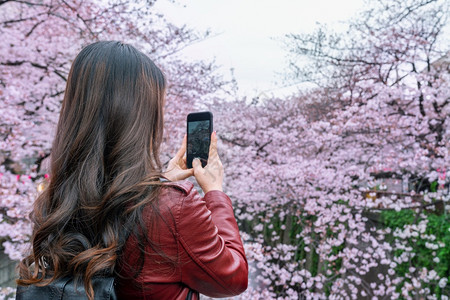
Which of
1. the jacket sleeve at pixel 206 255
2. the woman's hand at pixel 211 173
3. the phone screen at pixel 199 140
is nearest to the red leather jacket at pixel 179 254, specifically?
the jacket sleeve at pixel 206 255

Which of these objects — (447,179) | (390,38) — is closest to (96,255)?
(447,179)

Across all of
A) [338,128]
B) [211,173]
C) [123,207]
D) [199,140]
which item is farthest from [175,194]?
[338,128]

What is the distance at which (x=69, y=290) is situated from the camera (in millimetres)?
833

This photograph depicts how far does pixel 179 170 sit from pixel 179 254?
0.48 m

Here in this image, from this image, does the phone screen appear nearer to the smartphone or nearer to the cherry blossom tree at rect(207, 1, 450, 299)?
the smartphone

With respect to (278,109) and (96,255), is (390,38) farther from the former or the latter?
(96,255)

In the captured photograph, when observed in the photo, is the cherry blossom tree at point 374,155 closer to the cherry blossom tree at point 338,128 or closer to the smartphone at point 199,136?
the cherry blossom tree at point 338,128

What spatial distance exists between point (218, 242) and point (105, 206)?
293mm

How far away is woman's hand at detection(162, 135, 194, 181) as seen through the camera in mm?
1231

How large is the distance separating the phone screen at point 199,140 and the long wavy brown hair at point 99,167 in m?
0.22

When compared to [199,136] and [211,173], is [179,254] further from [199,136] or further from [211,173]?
[199,136]

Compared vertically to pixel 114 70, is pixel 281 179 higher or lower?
lower

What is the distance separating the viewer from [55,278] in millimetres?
862

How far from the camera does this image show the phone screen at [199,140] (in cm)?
121
